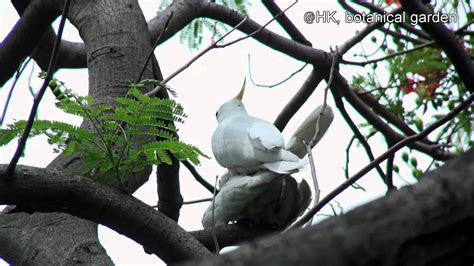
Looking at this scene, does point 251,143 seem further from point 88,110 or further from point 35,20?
point 35,20

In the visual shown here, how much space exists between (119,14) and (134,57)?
24cm

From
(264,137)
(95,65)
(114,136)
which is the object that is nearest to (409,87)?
(264,137)

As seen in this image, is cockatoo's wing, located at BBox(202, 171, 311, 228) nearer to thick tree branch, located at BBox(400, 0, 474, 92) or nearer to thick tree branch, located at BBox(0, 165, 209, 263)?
thick tree branch, located at BBox(0, 165, 209, 263)

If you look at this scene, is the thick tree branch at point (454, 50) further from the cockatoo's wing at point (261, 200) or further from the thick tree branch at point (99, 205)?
the thick tree branch at point (99, 205)

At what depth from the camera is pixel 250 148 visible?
265 cm

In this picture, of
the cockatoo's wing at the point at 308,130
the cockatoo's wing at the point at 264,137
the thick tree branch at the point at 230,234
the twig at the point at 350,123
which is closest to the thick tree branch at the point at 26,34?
the cockatoo's wing at the point at 264,137

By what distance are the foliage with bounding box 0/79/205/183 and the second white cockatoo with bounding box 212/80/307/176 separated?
0.57m

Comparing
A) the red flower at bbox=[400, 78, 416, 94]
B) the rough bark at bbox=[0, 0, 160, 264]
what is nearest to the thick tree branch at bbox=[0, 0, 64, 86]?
the rough bark at bbox=[0, 0, 160, 264]

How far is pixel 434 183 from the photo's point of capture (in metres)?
0.78

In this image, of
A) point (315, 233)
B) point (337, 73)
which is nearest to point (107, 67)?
point (337, 73)

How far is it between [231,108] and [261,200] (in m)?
0.61

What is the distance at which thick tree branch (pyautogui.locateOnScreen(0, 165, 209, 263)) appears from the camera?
5.92 feet

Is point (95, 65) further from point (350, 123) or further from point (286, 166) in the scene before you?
point (350, 123)

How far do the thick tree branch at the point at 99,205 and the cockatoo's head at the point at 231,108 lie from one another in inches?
45.9
